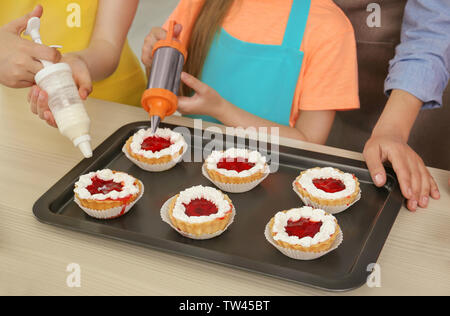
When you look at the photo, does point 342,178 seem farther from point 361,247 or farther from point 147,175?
point 147,175

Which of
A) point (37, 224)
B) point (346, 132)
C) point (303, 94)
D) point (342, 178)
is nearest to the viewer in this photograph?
point (37, 224)

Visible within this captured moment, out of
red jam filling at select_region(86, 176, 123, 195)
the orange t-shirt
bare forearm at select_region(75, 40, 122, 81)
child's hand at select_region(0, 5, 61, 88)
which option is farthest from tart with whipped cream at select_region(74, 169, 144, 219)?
the orange t-shirt

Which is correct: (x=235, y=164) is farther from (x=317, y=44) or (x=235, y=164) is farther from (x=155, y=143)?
(x=317, y=44)

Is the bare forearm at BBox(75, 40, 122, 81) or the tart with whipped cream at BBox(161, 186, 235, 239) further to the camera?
the bare forearm at BBox(75, 40, 122, 81)

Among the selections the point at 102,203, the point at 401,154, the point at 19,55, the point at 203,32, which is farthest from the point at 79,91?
the point at 401,154

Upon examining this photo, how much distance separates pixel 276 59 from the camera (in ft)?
4.93

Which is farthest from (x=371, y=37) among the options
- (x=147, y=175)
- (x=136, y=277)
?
(x=136, y=277)

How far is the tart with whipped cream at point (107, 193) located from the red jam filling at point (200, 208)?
0.34ft

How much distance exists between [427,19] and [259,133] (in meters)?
0.53

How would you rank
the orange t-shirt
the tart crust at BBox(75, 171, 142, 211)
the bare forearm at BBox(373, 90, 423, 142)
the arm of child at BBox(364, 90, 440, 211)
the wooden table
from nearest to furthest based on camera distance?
the wooden table, the tart crust at BBox(75, 171, 142, 211), the arm of child at BBox(364, 90, 440, 211), the bare forearm at BBox(373, 90, 423, 142), the orange t-shirt

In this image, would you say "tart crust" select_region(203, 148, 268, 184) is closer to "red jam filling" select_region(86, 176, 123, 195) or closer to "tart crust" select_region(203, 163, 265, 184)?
"tart crust" select_region(203, 163, 265, 184)

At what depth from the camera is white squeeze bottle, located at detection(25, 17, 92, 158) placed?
936 mm

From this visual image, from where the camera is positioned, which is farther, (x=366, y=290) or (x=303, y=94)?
(x=303, y=94)

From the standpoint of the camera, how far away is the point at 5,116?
1.28m
